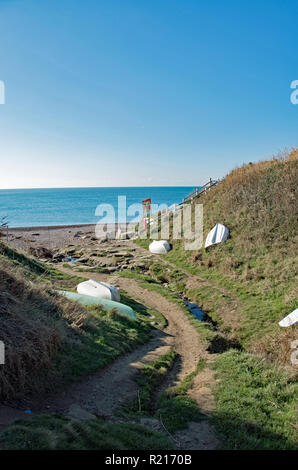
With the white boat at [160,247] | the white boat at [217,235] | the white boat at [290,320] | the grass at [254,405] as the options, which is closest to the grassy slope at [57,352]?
the grass at [254,405]

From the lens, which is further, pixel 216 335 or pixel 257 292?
pixel 257 292

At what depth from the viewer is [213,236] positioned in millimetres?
23734

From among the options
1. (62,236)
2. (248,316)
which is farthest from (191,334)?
(62,236)

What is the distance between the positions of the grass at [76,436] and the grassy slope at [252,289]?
174 centimetres

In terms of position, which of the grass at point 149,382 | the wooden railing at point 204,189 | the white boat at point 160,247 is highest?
the wooden railing at point 204,189

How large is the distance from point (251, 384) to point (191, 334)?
4914 millimetres

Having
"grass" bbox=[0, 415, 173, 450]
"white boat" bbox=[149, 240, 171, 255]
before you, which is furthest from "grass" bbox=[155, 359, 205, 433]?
"white boat" bbox=[149, 240, 171, 255]

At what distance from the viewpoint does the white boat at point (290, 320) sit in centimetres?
1289

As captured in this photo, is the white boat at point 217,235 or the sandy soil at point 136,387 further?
the white boat at point 217,235

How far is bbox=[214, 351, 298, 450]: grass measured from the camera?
19.8 ft

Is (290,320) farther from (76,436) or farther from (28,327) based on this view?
(76,436)

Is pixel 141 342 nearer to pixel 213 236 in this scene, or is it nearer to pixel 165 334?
pixel 165 334

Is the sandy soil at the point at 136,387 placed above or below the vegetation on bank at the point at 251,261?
below

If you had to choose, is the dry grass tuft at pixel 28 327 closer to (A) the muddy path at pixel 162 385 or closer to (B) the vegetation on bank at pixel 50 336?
(B) the vegetation on bank at pixel 50 336
